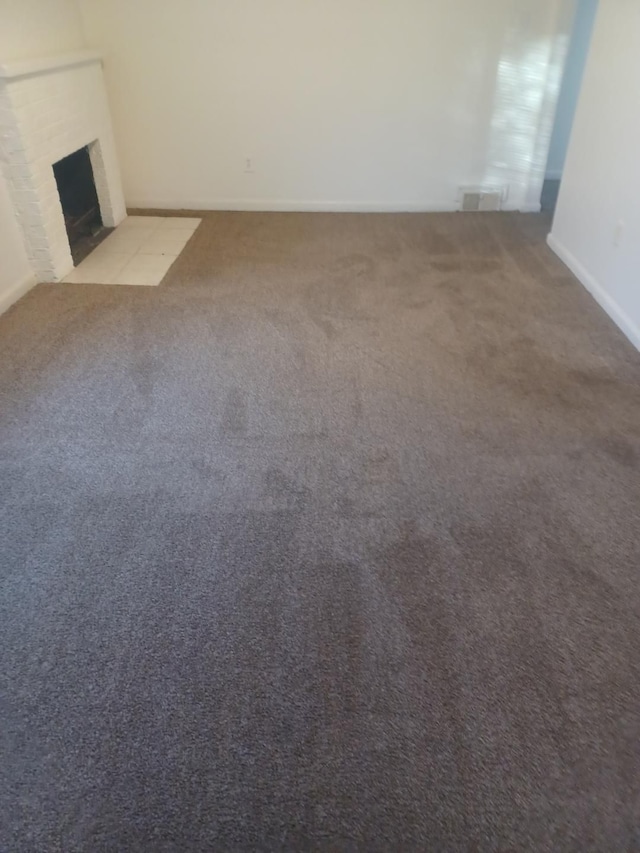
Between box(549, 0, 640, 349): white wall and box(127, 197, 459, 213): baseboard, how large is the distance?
1227 mm

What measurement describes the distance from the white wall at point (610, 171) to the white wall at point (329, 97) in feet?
2.92

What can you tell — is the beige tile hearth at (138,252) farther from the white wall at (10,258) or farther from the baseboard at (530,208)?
the baseboard at (530,208)

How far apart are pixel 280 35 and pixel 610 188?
2.48 metres

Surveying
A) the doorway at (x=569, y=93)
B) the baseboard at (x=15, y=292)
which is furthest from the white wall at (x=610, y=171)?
the baseboard at (x=15, y=292)

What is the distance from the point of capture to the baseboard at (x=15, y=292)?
3.16 metres

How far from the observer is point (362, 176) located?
4508 millimetres

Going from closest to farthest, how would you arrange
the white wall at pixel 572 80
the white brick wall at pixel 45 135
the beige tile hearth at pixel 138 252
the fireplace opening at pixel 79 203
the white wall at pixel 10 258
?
the white brick wall at pixel 45 135 → the white wall at pixel 10 258 → the beige tile hearth at pixel 138 252 → the fireplace opening at pixel 79 203 → the white wall at pixel 572 80

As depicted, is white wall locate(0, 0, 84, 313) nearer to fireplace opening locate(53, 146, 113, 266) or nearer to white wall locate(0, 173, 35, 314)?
white wall locate(0, 173, 35, 314)

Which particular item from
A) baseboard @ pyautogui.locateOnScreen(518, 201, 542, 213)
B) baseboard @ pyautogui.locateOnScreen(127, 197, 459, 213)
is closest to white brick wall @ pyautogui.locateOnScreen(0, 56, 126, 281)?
baseboard @ pyautogui.locateOnScreen(127, 197, 459, 213)

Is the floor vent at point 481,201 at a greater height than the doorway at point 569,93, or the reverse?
the doorway at point 569,93

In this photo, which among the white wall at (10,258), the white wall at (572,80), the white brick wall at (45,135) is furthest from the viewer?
the white wall at (572,80)

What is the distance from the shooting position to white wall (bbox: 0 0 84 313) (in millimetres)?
3086

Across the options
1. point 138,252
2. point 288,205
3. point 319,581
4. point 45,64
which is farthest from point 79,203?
point 319,581

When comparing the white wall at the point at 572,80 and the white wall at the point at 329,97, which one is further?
the white wall at the point at 572,80
